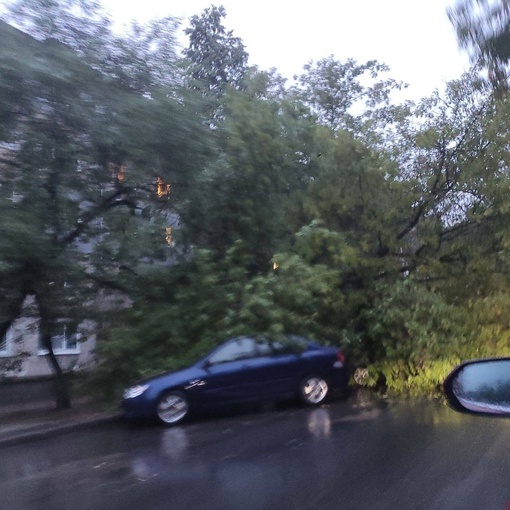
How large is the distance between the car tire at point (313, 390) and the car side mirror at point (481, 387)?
32.0 ft

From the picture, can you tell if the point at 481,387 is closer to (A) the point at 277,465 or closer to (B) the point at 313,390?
(A) the point at 277,465

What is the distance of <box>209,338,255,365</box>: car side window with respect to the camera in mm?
13219

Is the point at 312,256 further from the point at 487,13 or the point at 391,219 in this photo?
the point at 487,13

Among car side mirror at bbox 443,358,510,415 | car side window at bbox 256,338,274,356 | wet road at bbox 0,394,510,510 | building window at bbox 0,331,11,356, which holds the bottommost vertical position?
wet road at bbox 0,394,510,510

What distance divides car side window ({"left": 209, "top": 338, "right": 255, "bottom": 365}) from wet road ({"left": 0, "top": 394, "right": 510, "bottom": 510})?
1.09 m

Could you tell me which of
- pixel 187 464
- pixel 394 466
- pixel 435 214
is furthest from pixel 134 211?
pixel 435 214

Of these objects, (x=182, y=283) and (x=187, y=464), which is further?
(x=182, y=283)

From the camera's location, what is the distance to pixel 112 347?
12469 mm

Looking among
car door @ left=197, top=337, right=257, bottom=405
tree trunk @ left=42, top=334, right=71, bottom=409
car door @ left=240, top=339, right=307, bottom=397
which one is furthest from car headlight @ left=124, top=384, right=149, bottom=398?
car door @ left=240, top=339, right=307, bottom=397

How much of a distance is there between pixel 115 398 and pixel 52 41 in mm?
6516

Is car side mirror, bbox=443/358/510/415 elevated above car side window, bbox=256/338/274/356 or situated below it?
below

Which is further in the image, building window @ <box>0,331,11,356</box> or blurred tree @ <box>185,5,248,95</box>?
blurred tree @ <box>185,5,248,95</box>

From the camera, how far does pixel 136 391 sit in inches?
493

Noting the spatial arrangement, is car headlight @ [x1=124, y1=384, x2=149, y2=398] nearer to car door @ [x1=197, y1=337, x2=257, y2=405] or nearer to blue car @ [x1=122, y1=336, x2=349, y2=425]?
blue car @ [x1=122, y1=336, x2=349, y2=425]
